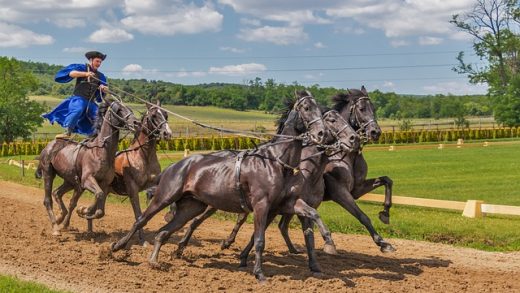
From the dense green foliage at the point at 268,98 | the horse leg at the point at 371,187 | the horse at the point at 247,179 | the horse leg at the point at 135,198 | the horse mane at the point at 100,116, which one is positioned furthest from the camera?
the dense green foliage at the point at 268,98

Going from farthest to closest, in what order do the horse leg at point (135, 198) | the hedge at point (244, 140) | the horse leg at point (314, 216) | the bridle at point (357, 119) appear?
the hedge at point (244, 140)
the horse leg at point (135, 198)
the bridle at point (357, 119)
the horse leg at point (314, 216)

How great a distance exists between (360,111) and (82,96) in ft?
18.5

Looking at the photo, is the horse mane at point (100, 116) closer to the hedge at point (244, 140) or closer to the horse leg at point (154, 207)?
the horse leg at point (154, 207)

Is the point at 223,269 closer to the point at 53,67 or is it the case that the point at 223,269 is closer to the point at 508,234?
the point at 508,234

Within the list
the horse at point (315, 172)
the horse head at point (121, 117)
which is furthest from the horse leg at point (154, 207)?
the horse head at point (121, 117)

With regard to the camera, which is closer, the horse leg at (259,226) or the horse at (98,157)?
the horse leg at (259,226)

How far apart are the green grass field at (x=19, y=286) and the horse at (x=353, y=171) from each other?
4036 millimetres

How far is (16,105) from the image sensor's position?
70188mm

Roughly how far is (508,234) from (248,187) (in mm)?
6300

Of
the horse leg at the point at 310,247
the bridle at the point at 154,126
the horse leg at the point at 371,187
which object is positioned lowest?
the horse leg at the point at 310,247

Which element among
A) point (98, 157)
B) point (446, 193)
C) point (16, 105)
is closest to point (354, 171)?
point (98, 157)

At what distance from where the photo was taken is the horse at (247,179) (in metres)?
9.30

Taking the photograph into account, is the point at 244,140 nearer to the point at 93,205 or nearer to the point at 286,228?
the point at 93,205

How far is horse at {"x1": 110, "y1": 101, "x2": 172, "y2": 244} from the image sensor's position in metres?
12.3
